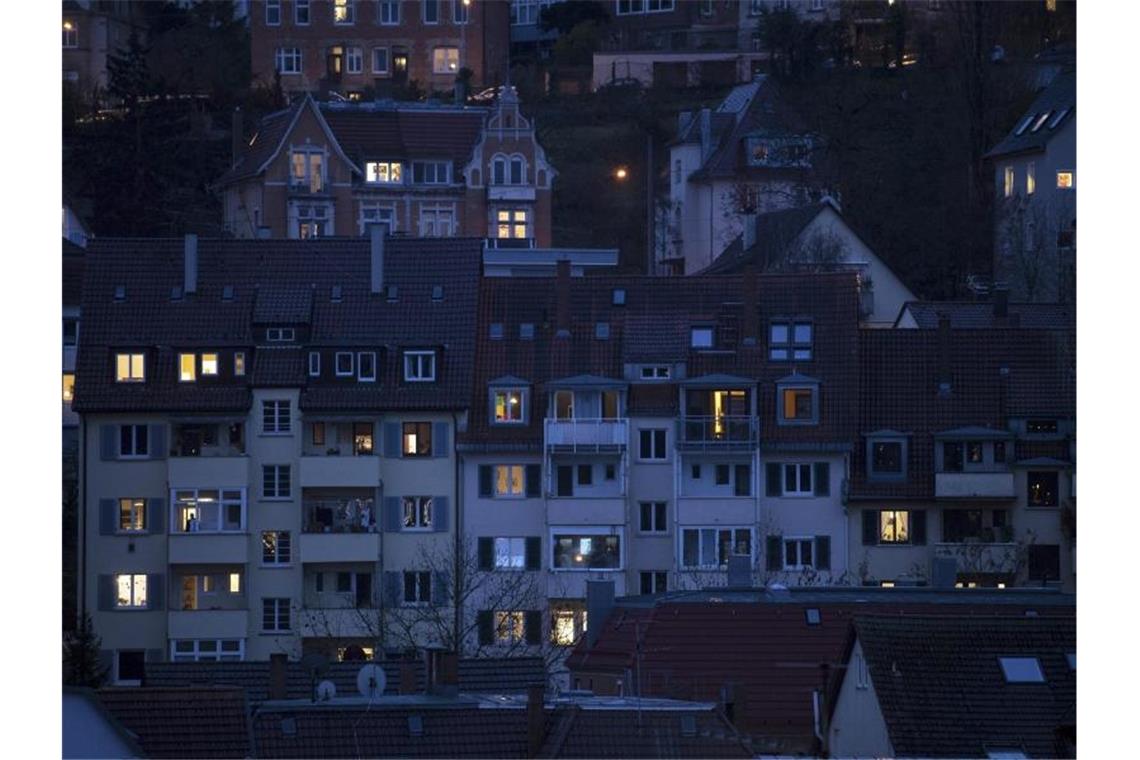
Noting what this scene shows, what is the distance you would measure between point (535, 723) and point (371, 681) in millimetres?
3627

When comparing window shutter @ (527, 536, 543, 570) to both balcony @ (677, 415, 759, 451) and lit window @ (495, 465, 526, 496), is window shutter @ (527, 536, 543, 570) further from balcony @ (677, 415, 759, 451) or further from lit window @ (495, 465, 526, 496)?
balcony @ (677, 415, 759, 451)

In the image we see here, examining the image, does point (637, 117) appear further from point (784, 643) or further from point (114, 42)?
point (784, 643)

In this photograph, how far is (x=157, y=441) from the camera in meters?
46.3

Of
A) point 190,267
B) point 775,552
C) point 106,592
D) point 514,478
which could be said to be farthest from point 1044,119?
point 106,592

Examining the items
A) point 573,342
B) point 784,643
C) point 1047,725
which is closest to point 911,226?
point 573,342

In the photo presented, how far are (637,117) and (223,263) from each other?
3011cm

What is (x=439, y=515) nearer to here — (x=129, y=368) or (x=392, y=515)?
(x=392, y=515)

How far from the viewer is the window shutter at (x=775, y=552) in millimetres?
45531

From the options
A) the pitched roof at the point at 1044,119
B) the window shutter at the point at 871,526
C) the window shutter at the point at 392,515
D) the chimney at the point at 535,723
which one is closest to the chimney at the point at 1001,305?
the window shutter at the point at 871,526

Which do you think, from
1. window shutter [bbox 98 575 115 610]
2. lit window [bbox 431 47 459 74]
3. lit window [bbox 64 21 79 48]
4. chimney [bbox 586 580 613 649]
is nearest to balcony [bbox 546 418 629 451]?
chimney [bbox 586 580 613 649]

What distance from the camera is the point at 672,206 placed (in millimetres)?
71625

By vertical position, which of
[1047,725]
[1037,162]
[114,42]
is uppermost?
[114,42]

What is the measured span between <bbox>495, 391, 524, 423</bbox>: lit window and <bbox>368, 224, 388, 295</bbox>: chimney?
3390 mm

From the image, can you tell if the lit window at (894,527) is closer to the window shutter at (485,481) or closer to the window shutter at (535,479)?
the window shutter at (535,479)
